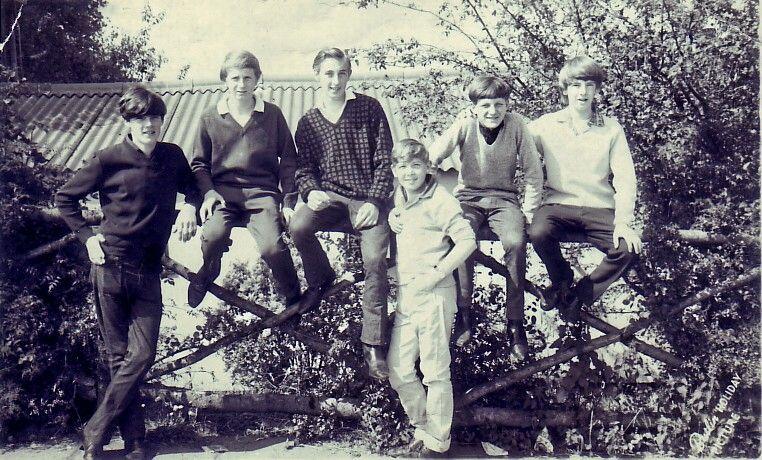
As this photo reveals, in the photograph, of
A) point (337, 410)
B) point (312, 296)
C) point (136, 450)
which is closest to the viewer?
point (136, 450)

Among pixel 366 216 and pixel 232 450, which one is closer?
pixel 366 216

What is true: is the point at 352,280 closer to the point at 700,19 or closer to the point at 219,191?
the point at 219,191

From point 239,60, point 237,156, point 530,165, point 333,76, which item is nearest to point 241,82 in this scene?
point 239,60

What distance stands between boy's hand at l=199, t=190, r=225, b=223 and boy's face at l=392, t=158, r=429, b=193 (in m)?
0.95

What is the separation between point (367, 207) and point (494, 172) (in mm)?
751

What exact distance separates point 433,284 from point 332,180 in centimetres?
84

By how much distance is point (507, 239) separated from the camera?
11.8 feet

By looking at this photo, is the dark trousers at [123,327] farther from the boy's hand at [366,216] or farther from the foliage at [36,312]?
the boy's hand at [366,216]

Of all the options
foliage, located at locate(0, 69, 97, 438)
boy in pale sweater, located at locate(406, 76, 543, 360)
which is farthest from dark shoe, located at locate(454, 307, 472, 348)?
foliage, located at locate(0, 69, 97, 438)

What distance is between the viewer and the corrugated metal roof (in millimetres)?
8070

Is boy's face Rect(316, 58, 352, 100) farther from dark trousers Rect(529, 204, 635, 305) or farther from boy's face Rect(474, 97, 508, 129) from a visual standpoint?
dark trousers Rect(529, 204, 635, 305)

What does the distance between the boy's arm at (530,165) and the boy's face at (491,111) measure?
15 centimetres

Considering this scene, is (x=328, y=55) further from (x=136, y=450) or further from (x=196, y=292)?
(x=136, y=450)

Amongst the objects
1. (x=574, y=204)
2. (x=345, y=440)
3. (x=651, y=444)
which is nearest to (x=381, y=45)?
(x=574, y=204)
